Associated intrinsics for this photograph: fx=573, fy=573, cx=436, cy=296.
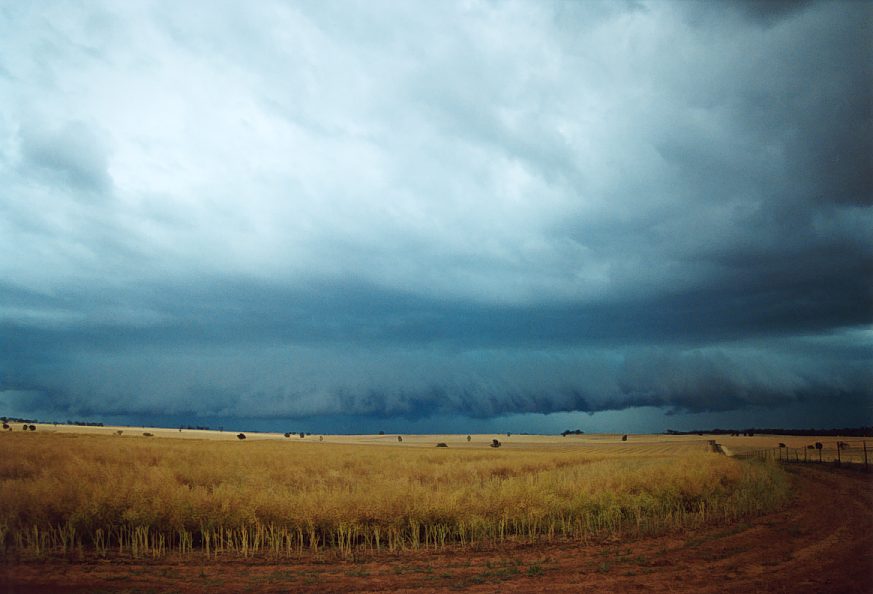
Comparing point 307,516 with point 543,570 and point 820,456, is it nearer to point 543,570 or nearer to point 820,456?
point 543,570

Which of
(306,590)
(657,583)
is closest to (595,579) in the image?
(657,583)

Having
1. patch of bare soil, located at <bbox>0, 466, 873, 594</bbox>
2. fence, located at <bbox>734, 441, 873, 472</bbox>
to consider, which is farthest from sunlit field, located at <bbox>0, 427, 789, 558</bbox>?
fence, located at <bbox>734, 441, 873, 472</bbox>

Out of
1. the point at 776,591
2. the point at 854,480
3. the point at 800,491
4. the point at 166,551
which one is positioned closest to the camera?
the point at 776,591

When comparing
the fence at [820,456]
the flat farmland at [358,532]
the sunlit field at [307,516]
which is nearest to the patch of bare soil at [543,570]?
the flat farmland at [358,532]

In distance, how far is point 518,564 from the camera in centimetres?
1767

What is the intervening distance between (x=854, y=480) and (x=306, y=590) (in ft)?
156

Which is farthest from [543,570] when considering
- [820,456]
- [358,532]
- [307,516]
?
[820,456]

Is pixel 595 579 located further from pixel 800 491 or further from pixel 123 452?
pixel 123 452

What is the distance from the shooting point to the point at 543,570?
16.7 metres

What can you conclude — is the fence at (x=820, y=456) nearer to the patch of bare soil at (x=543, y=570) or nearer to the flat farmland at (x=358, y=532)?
the flat farmland at (x=358, y=532)

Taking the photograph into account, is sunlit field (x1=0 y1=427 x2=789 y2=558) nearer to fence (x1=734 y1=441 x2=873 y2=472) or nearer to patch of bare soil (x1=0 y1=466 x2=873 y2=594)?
patch of bare soil (x1=0 y1=466 x2=873 y2=594)

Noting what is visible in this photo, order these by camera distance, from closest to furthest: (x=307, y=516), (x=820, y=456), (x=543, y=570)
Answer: (x=543, y=570)
(x=307, y=516)
(x=820, y=456)

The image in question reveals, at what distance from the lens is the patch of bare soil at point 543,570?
14.7 metres

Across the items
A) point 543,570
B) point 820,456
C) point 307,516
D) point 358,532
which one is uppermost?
point 307,516
